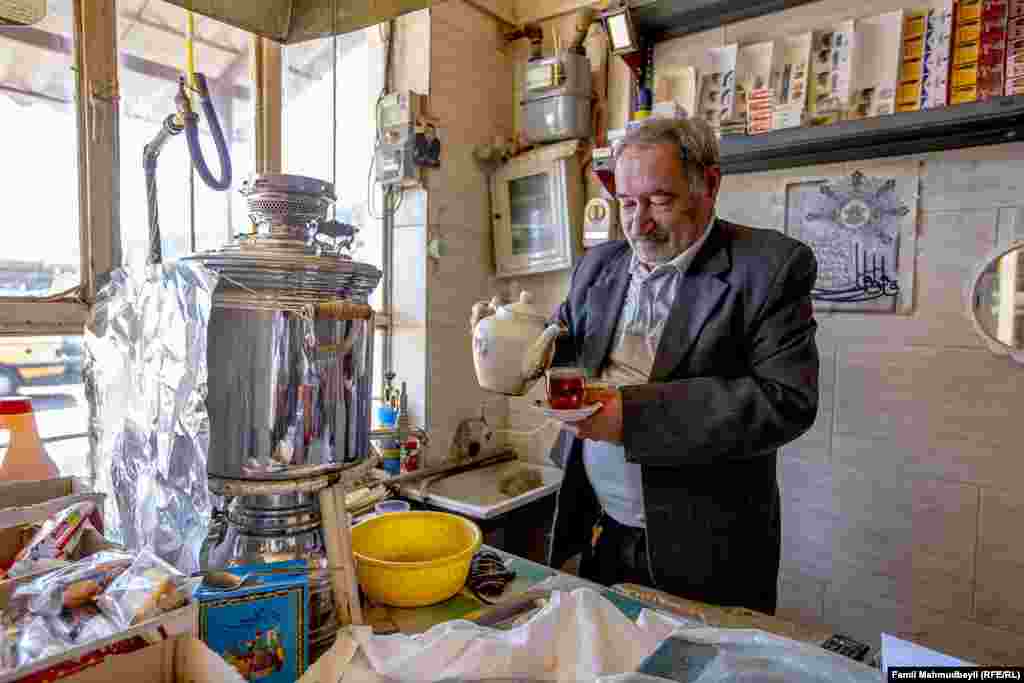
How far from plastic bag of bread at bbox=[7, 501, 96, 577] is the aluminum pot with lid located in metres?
0.21

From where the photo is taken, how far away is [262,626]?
2.41 ft

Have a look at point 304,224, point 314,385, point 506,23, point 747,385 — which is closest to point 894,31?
point 747,385

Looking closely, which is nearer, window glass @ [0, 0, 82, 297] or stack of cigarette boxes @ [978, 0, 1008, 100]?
window glass @ [0, 0, 82, 297]

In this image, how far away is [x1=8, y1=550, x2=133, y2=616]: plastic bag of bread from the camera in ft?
2.21

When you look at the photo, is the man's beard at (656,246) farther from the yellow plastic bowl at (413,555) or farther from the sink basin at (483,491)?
the sink basin at (483,491)

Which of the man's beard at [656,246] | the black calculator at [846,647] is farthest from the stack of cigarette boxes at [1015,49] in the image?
the black calculator at [846,647]

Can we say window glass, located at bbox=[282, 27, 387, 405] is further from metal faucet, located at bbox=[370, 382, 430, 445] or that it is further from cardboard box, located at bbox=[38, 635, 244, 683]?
cardboard box, located at bbox=[38, 635, 244, 683]

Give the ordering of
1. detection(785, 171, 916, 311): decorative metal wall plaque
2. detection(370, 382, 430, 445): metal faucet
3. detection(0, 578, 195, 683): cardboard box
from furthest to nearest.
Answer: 1. detection(370, 382, 430, 445): metal faucet
2. detection(785, 171, 916, 311): decorative metal wall plaque
3. detection(0, 578, 195, 683): cardboard box

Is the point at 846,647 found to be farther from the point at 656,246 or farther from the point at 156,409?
the point at 156,409

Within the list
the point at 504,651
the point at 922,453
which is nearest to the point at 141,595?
the point at 504,651

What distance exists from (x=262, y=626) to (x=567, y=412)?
608mm

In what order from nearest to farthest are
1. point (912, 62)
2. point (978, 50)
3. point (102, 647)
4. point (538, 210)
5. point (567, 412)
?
point (102, 647) < point (567, 412) < point (978, 50) < point (912, 62) < point (538, 210)

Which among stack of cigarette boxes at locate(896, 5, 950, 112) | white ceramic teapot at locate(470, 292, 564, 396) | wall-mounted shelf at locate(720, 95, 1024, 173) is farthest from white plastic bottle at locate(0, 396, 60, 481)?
stack of cigarette boxes at locate(896, 5, 950, 112)

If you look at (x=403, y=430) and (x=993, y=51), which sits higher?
(x=993, y=51)
